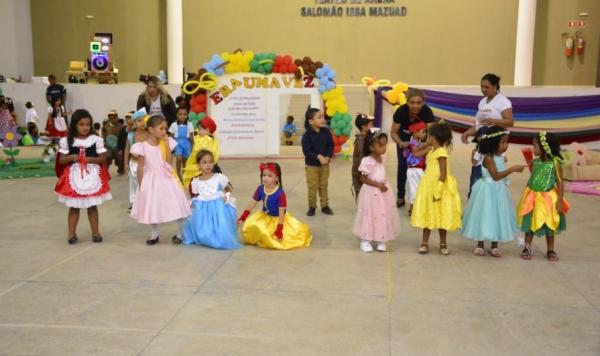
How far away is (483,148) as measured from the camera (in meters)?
6.43

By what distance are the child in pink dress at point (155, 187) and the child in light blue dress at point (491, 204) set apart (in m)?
2.93

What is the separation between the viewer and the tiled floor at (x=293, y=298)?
170 inches

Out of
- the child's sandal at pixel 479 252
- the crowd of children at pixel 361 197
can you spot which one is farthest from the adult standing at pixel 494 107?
the child's sandal at pixel 479 252

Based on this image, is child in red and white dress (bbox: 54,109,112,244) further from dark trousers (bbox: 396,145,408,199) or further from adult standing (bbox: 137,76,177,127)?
dark trousers (bbox: 396,145,408,199)

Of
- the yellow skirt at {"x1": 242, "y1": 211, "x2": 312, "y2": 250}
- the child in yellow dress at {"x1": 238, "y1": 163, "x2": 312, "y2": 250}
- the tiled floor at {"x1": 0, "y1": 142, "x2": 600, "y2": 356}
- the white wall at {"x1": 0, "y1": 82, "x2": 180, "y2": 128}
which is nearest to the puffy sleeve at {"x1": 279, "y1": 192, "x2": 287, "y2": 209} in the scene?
the child in yellow dress at {"x1": 238, "y1": 163, "x2": 312, "y2": 250}

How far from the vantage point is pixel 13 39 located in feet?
63.0

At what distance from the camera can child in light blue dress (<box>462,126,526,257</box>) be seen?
6.33 metres

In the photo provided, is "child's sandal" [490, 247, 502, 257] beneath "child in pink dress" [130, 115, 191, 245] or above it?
beneath

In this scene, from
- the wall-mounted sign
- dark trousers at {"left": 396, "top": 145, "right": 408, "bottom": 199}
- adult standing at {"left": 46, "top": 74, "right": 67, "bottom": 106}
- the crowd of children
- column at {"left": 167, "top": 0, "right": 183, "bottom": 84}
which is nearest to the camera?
the crowd of children

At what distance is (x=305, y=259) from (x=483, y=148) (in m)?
2.04

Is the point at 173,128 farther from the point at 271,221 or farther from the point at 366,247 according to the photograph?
the point at 366,247

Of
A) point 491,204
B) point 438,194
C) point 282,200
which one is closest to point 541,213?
point 491,204

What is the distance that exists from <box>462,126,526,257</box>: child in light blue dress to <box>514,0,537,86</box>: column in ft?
47.0

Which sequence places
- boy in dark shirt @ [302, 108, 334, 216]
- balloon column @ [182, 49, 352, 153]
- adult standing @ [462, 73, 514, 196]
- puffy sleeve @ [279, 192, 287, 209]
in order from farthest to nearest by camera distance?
balloon column @ [182, 49, 352, 153] < boy in dark shirt @ [302, 108, 334, 216] < adult standing @ [462, 73, 514, 196] < puffy sleeve @ [279, 192, 287, 209]
